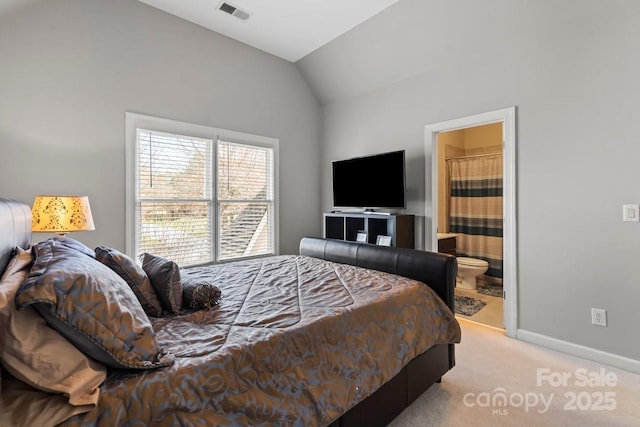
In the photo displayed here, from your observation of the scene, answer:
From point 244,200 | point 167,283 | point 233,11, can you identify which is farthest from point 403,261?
point 233,11

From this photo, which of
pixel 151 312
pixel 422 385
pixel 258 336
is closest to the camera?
pixel 258 336

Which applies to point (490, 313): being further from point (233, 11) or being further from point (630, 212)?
point (233, 11)

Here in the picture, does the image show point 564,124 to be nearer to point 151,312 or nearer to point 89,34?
point 151,312

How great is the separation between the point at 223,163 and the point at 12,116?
183cm

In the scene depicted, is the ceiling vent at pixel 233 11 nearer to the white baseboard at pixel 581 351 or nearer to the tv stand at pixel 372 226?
the tv stand at pixel 372 226

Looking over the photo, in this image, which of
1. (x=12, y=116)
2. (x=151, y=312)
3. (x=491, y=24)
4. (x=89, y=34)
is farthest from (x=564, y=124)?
(x=12, y=116)

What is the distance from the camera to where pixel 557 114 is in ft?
8.45

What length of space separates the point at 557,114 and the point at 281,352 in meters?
2.92

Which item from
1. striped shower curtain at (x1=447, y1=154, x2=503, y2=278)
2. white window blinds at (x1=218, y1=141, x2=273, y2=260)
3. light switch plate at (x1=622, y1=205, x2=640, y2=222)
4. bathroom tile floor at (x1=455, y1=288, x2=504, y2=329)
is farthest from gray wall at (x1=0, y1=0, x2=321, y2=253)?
light switch plate at (x1=622, y1=205, x2=640, y2=222)

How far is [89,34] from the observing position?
278 centimetres

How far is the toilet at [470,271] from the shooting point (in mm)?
4207

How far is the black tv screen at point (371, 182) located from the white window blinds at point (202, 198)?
950 mm

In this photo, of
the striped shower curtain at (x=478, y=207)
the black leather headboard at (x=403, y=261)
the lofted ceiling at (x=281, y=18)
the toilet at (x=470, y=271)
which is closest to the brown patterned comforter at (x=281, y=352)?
the black leather headboard at (x=403, y=261)

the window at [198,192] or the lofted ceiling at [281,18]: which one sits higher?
the lofted ceiling at [281,18]
